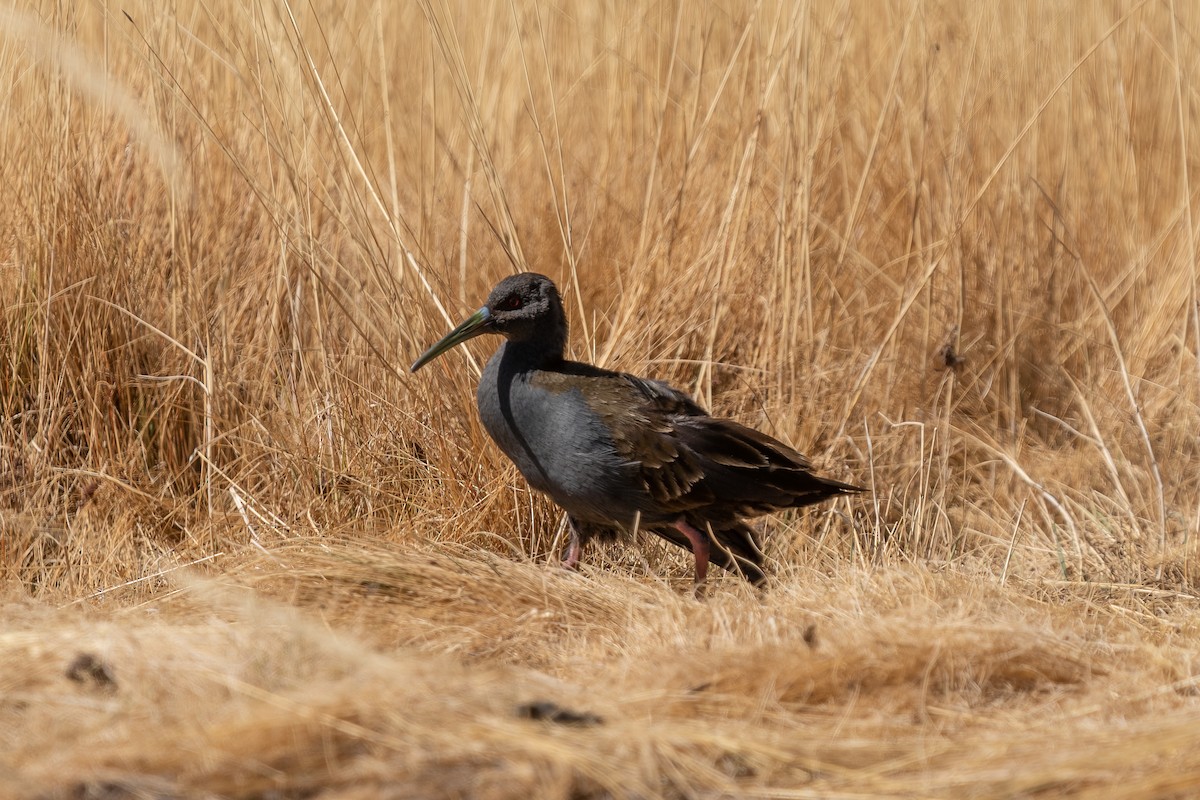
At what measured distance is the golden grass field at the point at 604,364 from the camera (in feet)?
8.70

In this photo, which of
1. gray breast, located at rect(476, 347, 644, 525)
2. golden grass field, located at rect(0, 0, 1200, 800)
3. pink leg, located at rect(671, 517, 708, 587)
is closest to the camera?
golden grass field, located at rect(0, 0, 1200, 800)

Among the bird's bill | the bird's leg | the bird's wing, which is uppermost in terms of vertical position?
the bird's bill

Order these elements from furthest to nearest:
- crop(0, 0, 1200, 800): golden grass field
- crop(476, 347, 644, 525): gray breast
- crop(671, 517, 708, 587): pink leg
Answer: crop(671, 517, 708, 587): pink leg → crop(476, 347, 644, 525): gray breast → crop(0, 0, 1200, 800): golden grass field

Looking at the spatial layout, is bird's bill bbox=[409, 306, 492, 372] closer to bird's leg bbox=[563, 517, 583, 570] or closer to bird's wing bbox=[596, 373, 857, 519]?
bird's wing bbox=[596, 373, 857, 519]

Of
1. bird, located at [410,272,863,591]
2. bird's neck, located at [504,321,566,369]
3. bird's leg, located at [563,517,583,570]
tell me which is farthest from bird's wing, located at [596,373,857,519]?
bird's leg, located at [563,517,583,570]

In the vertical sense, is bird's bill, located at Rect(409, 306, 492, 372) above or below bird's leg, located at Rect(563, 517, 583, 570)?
above

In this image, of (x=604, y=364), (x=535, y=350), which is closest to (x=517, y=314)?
(x=535, y=350)

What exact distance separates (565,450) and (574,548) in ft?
1.25

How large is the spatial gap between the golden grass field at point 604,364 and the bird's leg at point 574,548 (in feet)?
0.30

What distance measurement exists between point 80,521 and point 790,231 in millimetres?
2432

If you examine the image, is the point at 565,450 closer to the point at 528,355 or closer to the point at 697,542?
the point at 528,355

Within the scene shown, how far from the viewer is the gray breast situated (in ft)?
12.9

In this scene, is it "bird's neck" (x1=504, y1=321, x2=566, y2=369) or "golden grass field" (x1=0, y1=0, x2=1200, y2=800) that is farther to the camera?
"bird's neck" (x1=504, y1=321, x2=566, y2=369)

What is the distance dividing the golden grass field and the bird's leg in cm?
9
